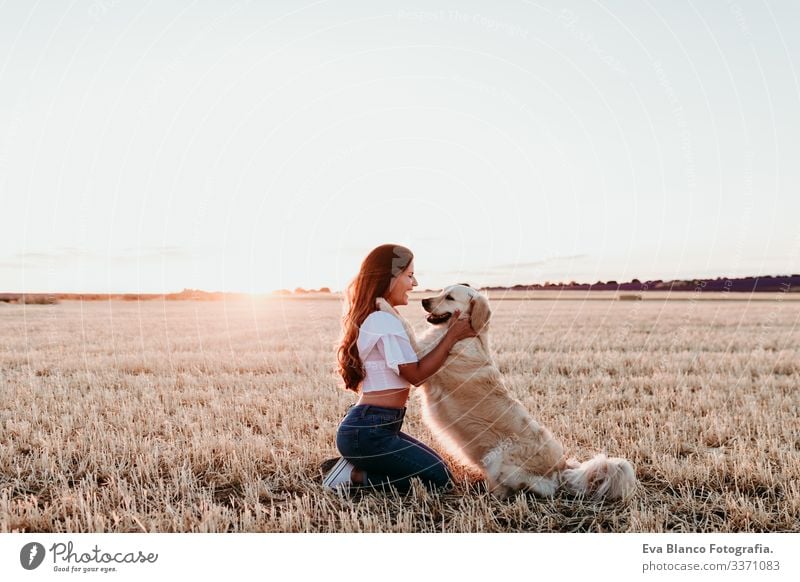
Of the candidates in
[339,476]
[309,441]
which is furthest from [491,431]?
[309,441]

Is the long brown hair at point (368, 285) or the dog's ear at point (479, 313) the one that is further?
the dog's ear at point (479, 313)

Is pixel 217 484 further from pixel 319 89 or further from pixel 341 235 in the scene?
pixel 319 89

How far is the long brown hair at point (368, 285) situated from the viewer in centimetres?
494

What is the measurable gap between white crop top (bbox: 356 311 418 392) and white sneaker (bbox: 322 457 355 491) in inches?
28.5

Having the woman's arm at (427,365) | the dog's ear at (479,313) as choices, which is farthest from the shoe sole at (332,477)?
the dog's ear at (479,313)

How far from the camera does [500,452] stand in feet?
16.1

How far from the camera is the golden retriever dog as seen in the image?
4.86 metres

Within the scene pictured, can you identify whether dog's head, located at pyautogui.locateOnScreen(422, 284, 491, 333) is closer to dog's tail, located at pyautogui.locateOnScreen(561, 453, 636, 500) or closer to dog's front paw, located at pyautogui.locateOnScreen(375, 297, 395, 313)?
dog's front paw, located at pyautogui.locateOnScreen(375, 297, 395, 313)

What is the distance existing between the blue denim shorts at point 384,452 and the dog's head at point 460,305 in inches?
36.7

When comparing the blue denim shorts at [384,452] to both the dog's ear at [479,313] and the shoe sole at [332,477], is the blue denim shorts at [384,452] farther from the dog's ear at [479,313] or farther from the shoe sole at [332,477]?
the dog's ear at [479,313]

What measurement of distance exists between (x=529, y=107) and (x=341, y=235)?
285 cm

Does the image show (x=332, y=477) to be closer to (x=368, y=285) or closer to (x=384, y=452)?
(x=384, y=452)

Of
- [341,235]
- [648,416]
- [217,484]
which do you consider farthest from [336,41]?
[648,416]

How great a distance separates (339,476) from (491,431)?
4.38 ft
